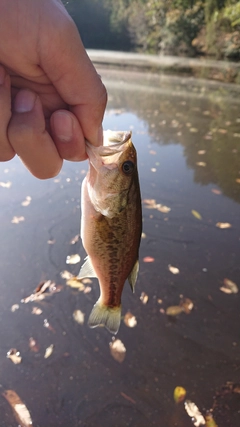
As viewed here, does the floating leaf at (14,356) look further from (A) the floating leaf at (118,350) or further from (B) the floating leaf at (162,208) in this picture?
(B) the floating leaf at (162,208)

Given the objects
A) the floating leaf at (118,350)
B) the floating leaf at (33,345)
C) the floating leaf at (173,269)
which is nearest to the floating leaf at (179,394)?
the floating leaf at (118,350)

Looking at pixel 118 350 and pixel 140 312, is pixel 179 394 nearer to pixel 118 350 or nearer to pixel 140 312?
pixel 118 350

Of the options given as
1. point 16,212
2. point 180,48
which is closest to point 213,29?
point 180,48

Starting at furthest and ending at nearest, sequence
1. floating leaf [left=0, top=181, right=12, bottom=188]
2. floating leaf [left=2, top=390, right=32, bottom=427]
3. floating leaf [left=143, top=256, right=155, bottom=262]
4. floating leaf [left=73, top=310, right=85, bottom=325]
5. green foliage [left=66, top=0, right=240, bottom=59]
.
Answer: green foliage [left=66, top=0, right=240, bottom=59], floating leaf [left=0, top=181, right=12, bottom=188], floating leaf [left=143, top=256, right=155, bottom=262], floating leaf [left=73, top=310, right=85, bottom=325], floating leaf [left=2, top=390, right=32, bottom=427]

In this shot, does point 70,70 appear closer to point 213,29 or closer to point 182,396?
point 182,396

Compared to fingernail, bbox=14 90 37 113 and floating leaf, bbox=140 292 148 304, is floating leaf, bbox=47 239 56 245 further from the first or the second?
fingernail, bbox=14 90 37 113

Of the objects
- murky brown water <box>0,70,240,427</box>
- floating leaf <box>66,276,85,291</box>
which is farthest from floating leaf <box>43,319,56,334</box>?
floating leaf <box>66,276,85,291</box>

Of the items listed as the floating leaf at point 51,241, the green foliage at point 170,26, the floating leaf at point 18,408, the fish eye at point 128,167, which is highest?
the fish eye at point 128,167
